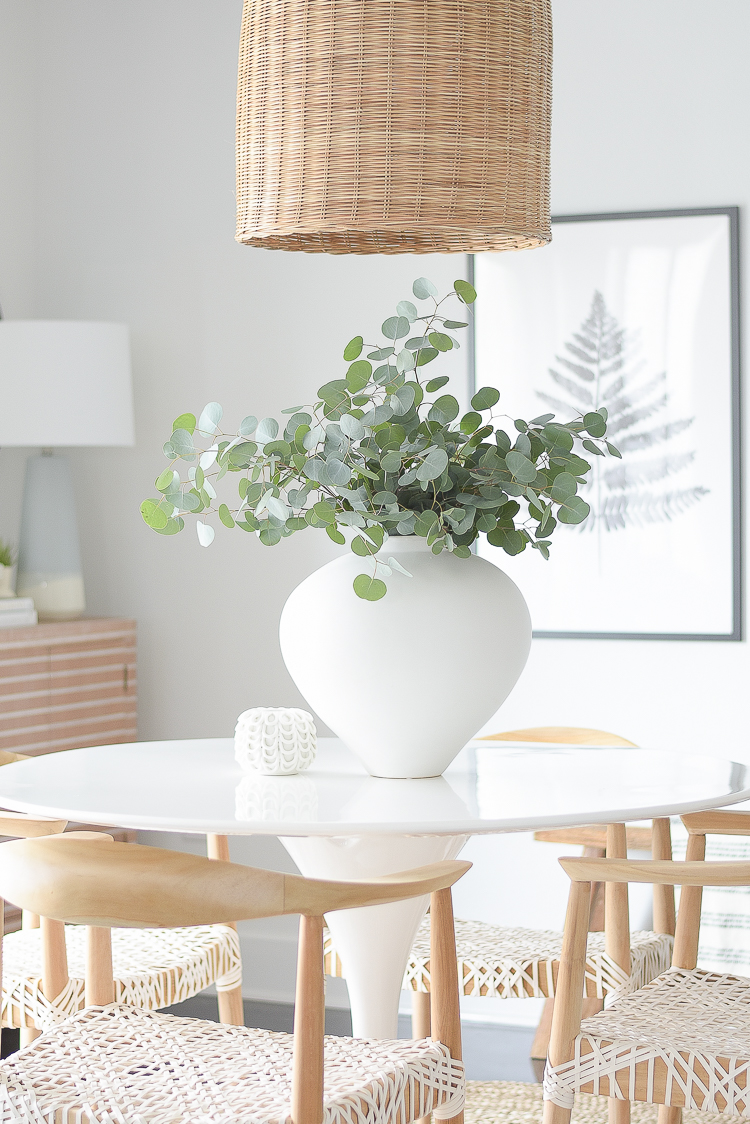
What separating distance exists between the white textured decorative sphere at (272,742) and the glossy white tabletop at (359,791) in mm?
22

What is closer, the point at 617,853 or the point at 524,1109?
the point at 617,853

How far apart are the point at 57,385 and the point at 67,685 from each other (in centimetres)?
81

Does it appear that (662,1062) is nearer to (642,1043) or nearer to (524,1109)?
(642,1043)

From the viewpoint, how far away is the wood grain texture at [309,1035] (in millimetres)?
1539

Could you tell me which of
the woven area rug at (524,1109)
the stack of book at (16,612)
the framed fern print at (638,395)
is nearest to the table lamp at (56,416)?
the stack of book at (16,612)

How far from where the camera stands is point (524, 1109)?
311cm

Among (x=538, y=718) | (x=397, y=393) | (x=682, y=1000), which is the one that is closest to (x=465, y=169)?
(x=397, y=393)

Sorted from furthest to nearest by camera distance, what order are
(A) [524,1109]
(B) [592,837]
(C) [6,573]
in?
1. (C) [6,573]
2. (B) [592,837]
3. (A) [524,1109]

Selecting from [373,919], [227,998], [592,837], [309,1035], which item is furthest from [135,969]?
[592,837]

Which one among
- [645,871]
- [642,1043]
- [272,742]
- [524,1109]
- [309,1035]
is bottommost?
[524,1109]

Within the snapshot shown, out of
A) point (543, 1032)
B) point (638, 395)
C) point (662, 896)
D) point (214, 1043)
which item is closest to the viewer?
point (214, 1043)

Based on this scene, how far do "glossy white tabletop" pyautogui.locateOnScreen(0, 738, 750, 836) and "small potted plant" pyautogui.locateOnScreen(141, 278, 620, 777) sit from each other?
12cm

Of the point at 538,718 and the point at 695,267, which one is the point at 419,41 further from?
the point at 538,718

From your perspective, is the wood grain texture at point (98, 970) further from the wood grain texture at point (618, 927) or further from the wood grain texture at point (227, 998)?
the wood grain texture at point (618, 927)
